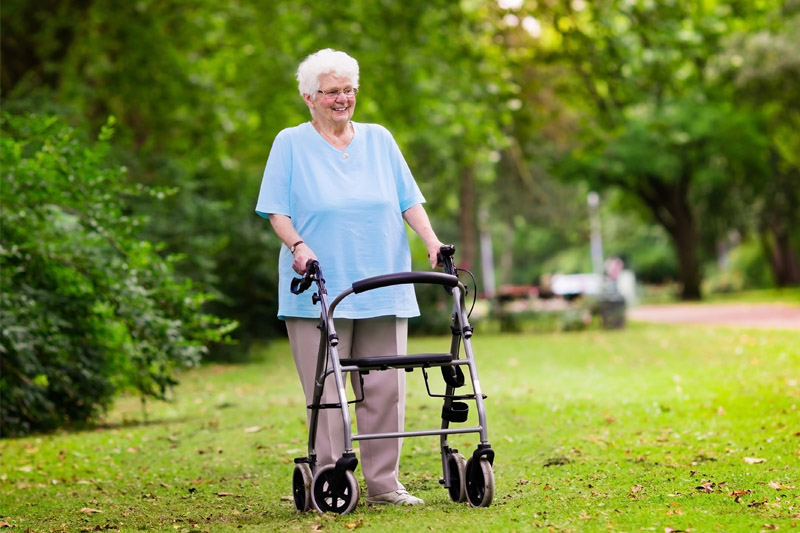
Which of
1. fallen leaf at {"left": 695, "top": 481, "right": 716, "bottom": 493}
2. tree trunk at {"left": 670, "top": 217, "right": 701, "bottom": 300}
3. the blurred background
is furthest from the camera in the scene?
tree trunk at {"left": 670, "top": 217, "right": 701, "bottom": 300}

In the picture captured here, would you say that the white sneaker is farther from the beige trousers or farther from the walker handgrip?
the walker handgrip

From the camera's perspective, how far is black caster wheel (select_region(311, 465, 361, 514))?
520 centimetres

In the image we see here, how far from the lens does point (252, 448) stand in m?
8.81

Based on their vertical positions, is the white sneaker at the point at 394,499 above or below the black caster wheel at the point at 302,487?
below

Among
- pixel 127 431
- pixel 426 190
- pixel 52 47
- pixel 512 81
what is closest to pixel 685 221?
pixel 426 190

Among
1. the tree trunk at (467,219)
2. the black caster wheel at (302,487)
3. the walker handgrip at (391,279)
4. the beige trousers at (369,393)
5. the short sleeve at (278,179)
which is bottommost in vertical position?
the black caster wheel at (302,487)

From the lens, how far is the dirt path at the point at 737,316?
24.1 m

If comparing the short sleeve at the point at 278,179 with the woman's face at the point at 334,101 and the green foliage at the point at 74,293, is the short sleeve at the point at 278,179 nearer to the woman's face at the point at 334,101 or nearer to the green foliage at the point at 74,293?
the woman's face at the point at 334,101

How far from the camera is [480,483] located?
209 inches

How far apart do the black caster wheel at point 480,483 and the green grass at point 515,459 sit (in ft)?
0.24

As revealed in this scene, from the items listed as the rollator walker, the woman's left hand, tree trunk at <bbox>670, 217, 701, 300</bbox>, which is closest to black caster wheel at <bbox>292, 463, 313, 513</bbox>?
the rollator walker

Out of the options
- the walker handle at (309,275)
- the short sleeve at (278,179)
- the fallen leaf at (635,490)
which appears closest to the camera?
the walker handle at (309,275)

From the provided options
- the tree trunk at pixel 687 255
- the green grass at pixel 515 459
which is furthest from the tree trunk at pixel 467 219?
the green grass at pixel 515 459

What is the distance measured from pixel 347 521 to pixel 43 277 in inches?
228
